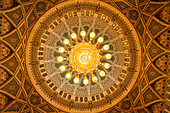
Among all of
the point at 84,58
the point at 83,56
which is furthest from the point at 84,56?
the point at 84,58

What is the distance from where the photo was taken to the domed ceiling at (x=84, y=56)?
14.5 meters

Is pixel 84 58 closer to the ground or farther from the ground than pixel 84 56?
closer to the ground

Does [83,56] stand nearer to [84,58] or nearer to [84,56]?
[84,56]

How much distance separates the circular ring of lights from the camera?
1625 centimetres

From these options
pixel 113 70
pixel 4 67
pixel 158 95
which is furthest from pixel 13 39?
pixel 158 95

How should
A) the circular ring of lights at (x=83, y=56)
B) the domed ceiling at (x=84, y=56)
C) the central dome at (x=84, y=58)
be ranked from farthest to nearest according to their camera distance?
the central dome at (x=84, y=58)
the circular ring of lights at (x=83, y=56)
the domed ceiling at (x=84, y=56)

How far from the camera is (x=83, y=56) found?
719 inches

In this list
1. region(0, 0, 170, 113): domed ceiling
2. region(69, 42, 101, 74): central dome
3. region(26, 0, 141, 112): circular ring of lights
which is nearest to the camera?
region(0, 0, 170, 113): domed ceiling

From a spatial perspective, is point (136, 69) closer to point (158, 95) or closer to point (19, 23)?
point (158, 95)

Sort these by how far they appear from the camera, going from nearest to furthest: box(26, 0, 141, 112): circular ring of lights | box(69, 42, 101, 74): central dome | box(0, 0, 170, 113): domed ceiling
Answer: box(0, 0, 170, 113): domed ceiling < box(26, 0, 141, 112): circular ring of lights < box(69, 42, 101, 74): central dome

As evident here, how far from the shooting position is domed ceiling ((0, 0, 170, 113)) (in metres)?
14.5

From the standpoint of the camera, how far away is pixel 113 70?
63.9 feet

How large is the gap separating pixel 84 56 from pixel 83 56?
13 centimetres

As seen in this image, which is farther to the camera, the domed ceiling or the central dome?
the central dome
